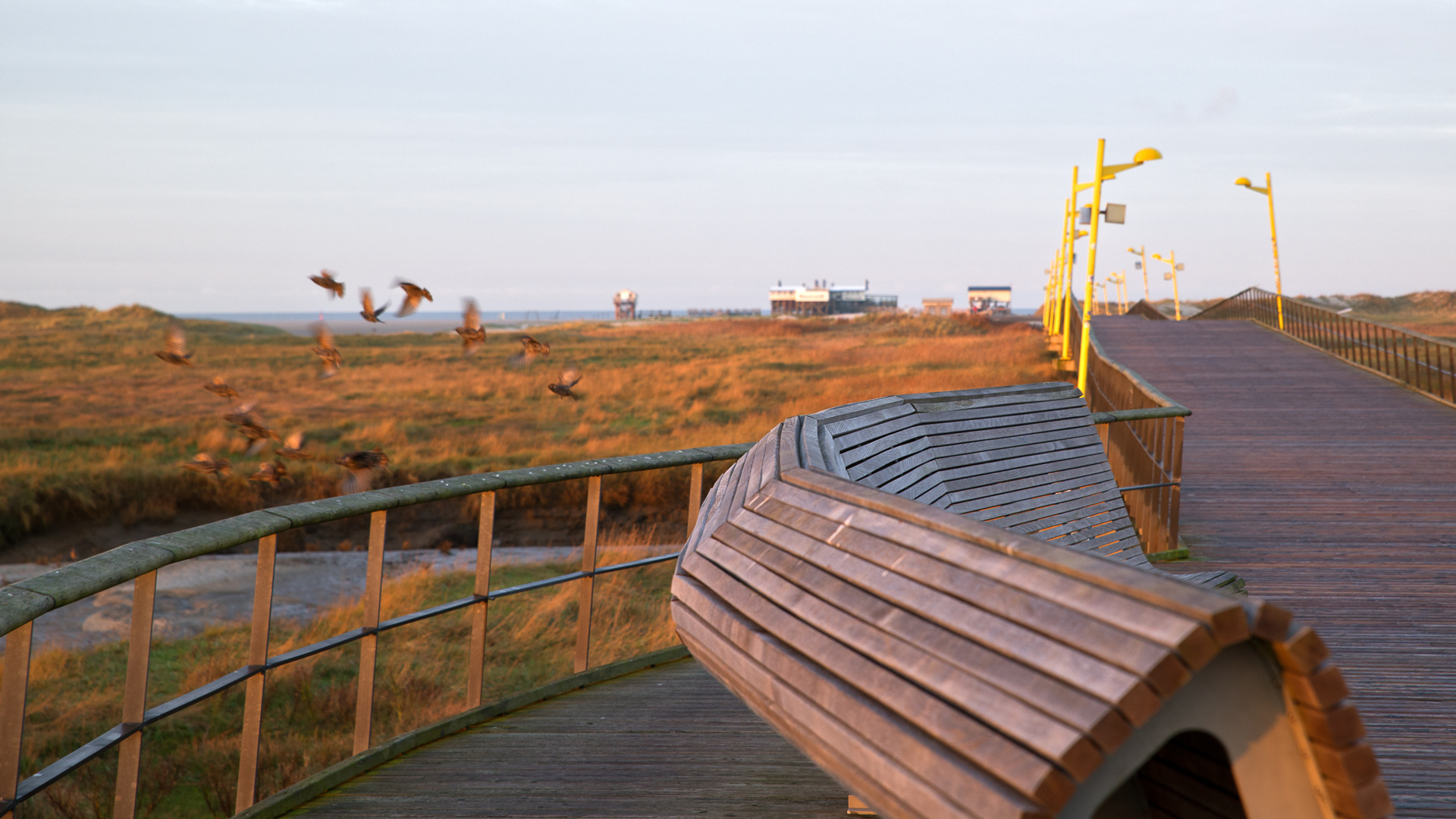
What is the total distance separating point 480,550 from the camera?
356 cm

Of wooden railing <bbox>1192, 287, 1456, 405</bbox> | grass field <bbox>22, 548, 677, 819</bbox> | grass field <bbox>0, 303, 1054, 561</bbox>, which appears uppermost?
wooden railing <bbox>1192, 287, 1456, 405</bbox>

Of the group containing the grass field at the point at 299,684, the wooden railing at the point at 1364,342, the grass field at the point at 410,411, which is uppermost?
the wooden railing at the point at 1364,342

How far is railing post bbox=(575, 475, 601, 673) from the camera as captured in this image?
3943 mm

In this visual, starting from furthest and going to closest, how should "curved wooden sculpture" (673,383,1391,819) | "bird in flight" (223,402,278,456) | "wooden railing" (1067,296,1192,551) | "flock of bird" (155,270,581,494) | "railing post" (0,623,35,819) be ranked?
"wooden railing" (1067,296,1192,551), "bird in flight" (223,402,278,456), "flock of bird" (155,270,581,494), "railing post" (0,623,35,819), "curved wooden sculpture" (673,383,1391,819)

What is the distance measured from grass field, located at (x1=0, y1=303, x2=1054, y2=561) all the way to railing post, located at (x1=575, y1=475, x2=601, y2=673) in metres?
2.26

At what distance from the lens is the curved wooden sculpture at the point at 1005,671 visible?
1.21 metres

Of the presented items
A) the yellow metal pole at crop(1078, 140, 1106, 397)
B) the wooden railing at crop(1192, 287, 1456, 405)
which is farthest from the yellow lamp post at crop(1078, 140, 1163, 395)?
the wooden railing at crop(1192, 287, 1456, 405)

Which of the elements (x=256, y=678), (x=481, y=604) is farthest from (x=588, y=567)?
(x=256, y=678)

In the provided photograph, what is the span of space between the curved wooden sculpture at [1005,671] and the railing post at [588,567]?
5.45 ft

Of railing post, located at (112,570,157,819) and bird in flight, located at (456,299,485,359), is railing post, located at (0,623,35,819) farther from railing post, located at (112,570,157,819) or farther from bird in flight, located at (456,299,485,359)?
bird in flight, located at (456,299,485,359)

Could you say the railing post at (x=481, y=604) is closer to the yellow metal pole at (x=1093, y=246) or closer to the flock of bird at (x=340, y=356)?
the flock of bird at (x=340, y=356)

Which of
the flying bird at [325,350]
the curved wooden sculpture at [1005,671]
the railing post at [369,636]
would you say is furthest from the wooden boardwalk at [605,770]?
the flying bird at [325,350]

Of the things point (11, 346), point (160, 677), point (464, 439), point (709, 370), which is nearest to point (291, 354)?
point (11, 346)

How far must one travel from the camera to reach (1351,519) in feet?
28.2
